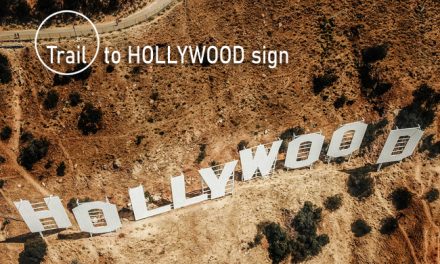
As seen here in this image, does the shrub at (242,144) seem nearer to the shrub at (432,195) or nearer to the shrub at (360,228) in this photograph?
the shrub at (360,228)

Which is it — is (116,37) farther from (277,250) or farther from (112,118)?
(277,250)

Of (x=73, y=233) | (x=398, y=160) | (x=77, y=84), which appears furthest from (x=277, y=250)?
(x=77, y=84)

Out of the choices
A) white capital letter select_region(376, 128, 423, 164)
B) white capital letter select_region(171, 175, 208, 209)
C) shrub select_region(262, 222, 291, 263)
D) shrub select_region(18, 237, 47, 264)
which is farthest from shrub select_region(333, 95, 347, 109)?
shrub select_region(18, 237, 47, 264)

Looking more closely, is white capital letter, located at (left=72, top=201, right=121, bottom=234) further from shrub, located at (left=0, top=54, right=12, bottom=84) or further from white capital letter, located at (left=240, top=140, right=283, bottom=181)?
shrub, located at (left=0, top=54, right=12, bottom=84)

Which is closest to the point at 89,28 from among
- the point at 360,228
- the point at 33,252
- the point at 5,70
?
the point at 5,70

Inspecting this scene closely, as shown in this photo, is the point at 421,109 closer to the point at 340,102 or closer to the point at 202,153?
the point at 340,102
